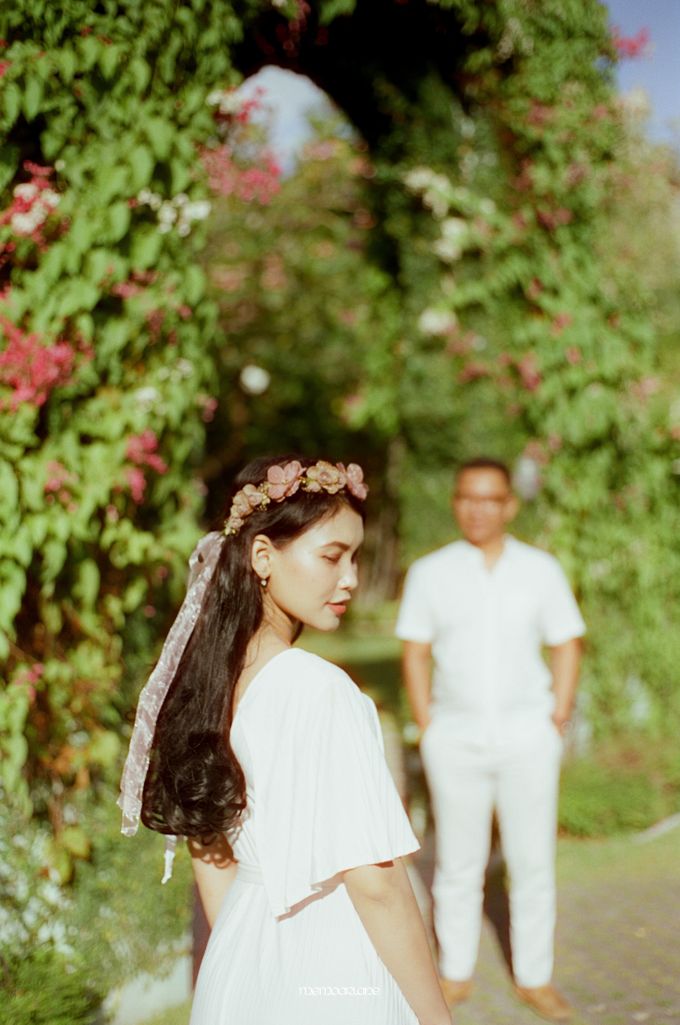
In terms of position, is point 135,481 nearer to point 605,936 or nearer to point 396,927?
point 396,927

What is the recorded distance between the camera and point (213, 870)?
2.10 meters

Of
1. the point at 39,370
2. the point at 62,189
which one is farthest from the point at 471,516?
the point at 62,189

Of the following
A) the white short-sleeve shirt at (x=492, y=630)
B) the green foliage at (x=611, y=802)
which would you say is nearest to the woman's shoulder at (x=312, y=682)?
the white short-sleeve shirt at (x=492, y=630)

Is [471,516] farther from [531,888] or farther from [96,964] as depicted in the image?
[96,964]

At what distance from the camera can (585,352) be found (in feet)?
18.5

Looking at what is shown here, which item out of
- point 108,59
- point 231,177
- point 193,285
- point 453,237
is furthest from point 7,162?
point 453,237

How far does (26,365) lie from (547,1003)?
294cm

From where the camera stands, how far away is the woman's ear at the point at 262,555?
1899 millimetres

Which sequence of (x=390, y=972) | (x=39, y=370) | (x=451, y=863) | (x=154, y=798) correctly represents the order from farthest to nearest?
(x=451, y=863), (x=39, y=370), (x=154, y=798), (x=390, y=972)

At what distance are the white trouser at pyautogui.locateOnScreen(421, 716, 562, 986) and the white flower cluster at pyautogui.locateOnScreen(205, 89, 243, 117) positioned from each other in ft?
8.07

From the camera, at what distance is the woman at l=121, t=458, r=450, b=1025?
1694 mm

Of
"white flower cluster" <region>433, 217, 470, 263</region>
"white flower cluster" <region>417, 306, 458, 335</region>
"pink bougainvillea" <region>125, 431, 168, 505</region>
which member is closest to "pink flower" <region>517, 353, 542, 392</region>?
"white flower cluster" <region>417, 306, 458, 335</region>

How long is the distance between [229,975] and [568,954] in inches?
112

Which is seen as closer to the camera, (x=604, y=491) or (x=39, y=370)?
(x=39, y=370)
